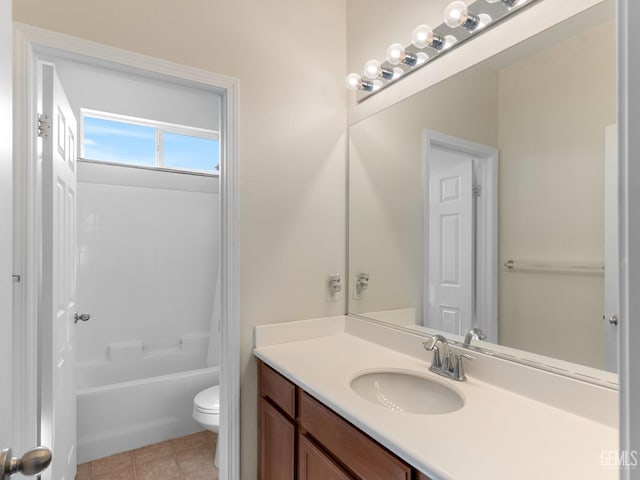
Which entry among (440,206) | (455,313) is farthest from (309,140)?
(455,313)

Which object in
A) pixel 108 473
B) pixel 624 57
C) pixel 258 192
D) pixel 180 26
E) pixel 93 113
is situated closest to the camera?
pixel 624 57

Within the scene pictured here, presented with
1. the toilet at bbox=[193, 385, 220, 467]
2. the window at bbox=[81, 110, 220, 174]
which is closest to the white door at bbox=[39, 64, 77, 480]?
the toilet at bbox=[193, 385, 220, 467]

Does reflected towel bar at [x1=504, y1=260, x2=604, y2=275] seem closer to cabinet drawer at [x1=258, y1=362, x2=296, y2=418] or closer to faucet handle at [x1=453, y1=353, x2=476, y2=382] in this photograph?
A: faucet handle at [x1=453, y1=353, x2=476, y2=382]

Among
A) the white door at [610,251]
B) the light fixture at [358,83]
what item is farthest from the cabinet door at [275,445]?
the light fixture at [358,83]

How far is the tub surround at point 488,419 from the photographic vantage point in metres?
0.76

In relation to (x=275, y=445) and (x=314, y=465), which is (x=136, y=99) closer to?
Result: (x=275, y=445)

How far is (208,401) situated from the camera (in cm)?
210

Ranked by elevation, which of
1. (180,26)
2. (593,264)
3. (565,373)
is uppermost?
(180,26)

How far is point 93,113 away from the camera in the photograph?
274 cm

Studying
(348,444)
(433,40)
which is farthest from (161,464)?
(433,40)

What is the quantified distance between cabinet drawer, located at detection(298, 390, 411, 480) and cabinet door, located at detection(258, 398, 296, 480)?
0.44 ft

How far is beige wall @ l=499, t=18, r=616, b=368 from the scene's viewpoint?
3.31ft

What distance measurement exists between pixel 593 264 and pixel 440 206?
1.98ft

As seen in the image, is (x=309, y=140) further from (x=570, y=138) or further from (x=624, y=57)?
(x=624, y=57)
